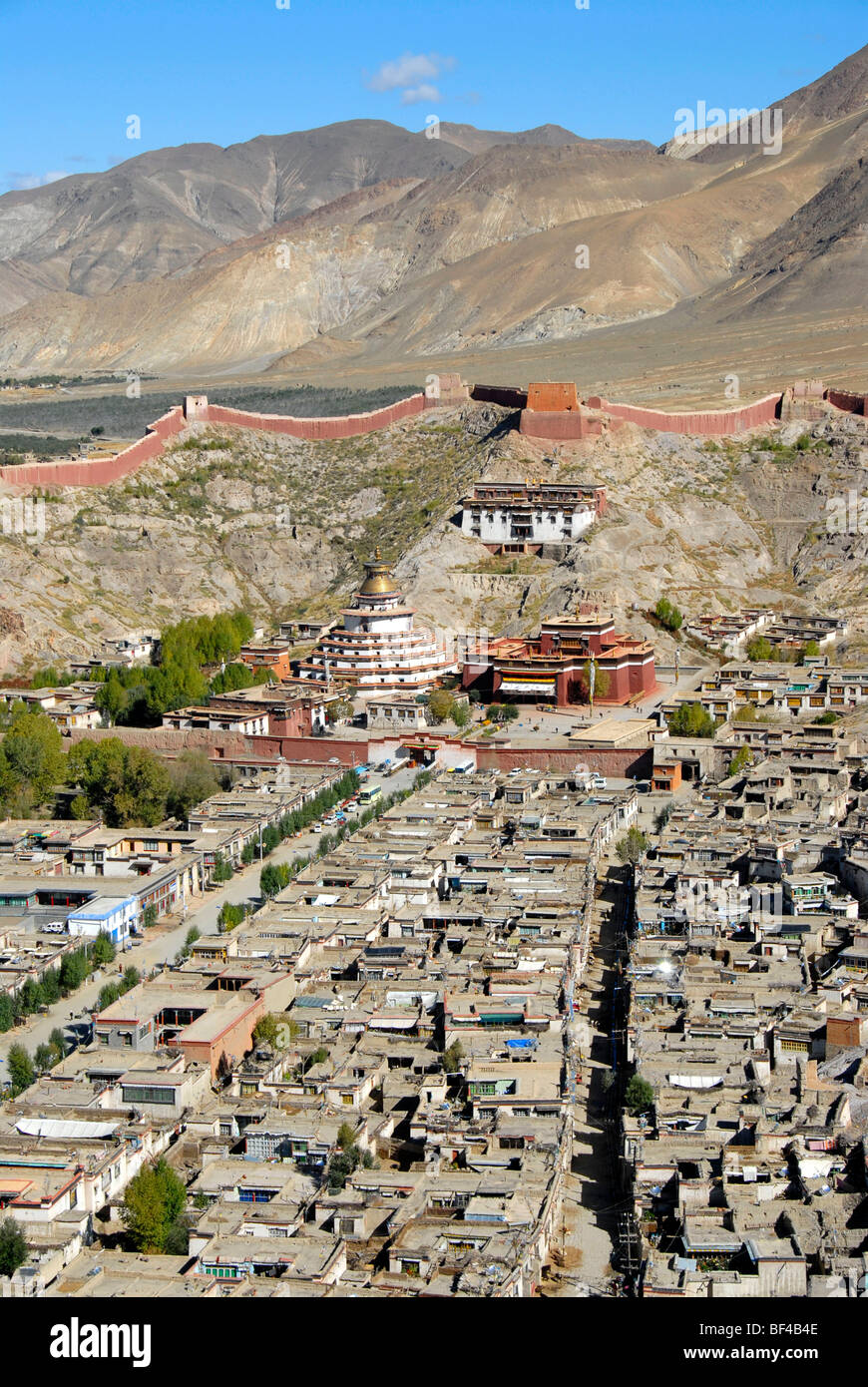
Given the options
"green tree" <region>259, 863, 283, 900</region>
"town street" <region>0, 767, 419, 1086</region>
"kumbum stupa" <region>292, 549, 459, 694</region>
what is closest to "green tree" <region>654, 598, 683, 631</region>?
"kumbum stupa" <region>292, 549, 459, 694</region>

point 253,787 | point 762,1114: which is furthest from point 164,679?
point 762,1114

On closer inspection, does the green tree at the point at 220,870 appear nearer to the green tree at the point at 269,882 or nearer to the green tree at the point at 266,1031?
the green tree at the point at 269,882

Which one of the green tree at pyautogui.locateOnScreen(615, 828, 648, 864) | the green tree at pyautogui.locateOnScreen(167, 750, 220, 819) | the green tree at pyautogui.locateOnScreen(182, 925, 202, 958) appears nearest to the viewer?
the green tree at pyautogui.locateOnScreen(182, 925, 202, 958)

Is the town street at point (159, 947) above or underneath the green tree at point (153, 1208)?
above

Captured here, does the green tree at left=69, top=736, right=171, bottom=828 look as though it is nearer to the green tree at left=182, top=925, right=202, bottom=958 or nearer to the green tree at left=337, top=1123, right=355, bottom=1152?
the green tree at left=182, top=925, right=202, bottom=958

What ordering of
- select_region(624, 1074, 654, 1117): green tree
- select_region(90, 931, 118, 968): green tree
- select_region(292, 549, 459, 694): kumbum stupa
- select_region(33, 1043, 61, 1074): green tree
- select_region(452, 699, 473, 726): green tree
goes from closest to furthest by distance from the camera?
select_region(624, 1074, 654, 1117): green tree, select_region(33, 1043, 61, 1074): green tree, select_region(90, 931, 118, 968): green tree, select_region(452, 699, 473, 726): green tree, select_region(292, 549, 459, 694): kumbum stupa

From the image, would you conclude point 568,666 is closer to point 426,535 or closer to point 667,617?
point 667,617

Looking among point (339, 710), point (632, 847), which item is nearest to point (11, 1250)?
point (632, 847)

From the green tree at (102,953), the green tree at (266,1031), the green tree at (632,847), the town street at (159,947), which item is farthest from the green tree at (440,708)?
the green tree at (266,1031)
